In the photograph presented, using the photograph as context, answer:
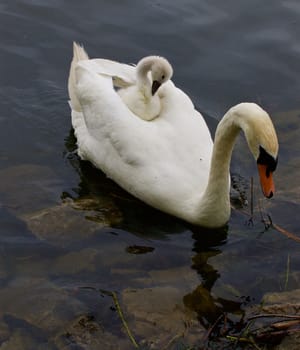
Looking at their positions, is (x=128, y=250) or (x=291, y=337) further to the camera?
(x=128, y=250)

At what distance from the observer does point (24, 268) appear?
721 centimetres

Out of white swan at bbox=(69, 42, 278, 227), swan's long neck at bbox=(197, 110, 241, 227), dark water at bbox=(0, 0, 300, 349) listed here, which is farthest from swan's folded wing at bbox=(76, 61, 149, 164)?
swan's long neck at bbox=(197, 110, 241, 227)

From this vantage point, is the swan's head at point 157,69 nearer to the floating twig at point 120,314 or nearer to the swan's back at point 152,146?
the swan's back at point 152,146

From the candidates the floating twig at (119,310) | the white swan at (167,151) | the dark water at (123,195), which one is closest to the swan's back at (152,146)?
the white swan at (167,151)

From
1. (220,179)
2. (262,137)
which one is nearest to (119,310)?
(220,179)

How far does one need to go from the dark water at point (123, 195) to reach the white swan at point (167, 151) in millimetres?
315

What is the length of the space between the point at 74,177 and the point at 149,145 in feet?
3.93

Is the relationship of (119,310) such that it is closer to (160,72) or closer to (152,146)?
(152,146)

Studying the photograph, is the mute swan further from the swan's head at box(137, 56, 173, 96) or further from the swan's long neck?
the swan's long neck

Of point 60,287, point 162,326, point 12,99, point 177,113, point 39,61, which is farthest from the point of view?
point 39,61

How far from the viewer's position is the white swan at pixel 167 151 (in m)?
7.27

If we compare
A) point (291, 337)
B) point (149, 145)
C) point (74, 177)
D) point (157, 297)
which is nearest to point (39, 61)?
point (74, 177)

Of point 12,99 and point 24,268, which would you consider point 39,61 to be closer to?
point 12,99

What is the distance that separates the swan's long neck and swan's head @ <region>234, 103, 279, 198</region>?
0.21 metres
